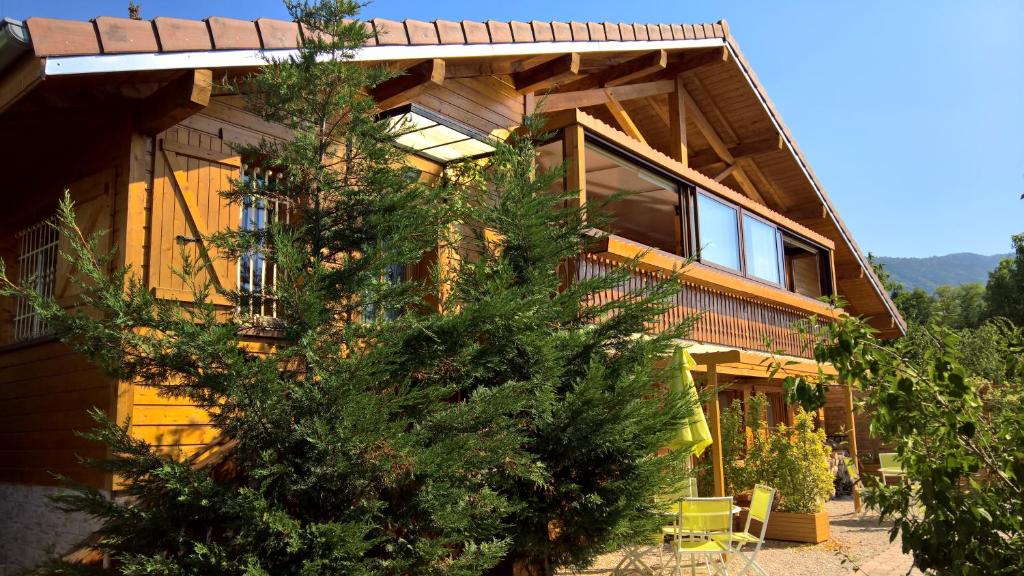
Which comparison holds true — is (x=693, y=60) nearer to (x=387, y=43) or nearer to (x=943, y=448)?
(x=387, y=43)

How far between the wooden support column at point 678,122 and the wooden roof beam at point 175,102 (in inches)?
293

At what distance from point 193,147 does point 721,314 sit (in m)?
7.86

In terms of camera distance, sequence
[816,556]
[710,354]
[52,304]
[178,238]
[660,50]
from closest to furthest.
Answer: [52,304], [178,238], [816,556], [710,354], [660,50]

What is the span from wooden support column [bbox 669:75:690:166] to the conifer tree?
17.1ft

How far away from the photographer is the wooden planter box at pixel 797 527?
9625 millimetres

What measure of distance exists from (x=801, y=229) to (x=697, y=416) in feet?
28.1

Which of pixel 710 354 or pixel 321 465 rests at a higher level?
pixel 710 354

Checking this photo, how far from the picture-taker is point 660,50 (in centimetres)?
1094

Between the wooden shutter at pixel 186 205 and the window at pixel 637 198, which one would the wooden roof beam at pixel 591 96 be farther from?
the wooden shutter at pixel 186 205

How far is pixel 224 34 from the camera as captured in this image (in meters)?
5.79

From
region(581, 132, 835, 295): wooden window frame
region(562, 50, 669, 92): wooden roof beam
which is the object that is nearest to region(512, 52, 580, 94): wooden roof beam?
region(581, 132, 835, 295): wooden window frame

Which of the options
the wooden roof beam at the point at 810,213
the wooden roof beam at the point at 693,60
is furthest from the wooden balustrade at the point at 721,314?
the wooden roof beam at the point at 693,60

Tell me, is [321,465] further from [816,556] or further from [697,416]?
[816,556]

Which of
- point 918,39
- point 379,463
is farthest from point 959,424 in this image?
point 918,39
